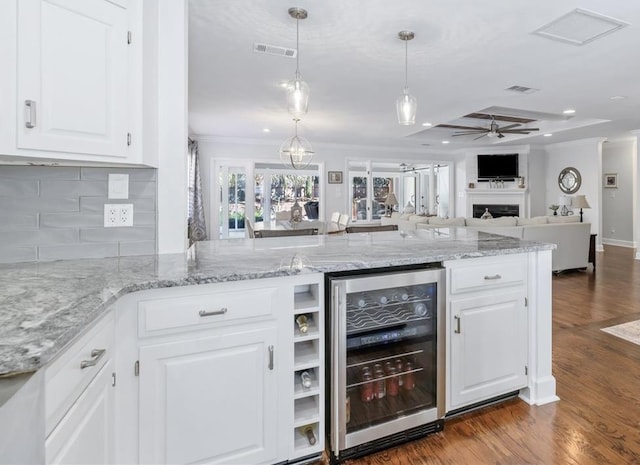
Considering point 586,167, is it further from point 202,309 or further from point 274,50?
point 202,309

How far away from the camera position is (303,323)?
159cm

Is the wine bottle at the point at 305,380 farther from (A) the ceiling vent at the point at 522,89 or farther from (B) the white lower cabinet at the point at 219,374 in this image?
(A) the ceiling vent at the point at 522,89

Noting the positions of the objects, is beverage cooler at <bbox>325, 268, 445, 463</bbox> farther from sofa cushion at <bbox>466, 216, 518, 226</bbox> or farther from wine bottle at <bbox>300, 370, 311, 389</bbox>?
sofa cushion at <bbox>466, 216, 518, 226</bbox>

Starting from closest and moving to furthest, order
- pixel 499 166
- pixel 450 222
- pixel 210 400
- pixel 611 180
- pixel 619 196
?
pixel 210 400, pixel 450 222, pixel 619 196, pixel 611 180, pixel 499 166

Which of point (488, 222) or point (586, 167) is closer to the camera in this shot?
point (488, 222)

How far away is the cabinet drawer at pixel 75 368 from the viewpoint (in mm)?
842

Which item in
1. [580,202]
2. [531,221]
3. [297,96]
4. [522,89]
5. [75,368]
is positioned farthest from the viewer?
[580,202]

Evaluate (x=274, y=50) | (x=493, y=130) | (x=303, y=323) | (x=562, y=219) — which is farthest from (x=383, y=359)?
(x=493, y=130)

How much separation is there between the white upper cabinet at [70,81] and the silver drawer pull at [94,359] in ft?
→ 2.58

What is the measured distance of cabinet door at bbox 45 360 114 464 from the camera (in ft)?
2.87

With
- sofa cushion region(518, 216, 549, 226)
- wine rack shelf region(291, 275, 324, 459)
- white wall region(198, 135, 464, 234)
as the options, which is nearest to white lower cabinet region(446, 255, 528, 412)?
wine rack shelf region(291, 275, 324, 459)

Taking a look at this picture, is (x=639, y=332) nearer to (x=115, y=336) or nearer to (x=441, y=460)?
(x=441, y=460)

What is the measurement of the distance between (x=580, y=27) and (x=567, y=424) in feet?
8.79

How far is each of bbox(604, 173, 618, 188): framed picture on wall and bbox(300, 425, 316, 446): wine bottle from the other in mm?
9938
